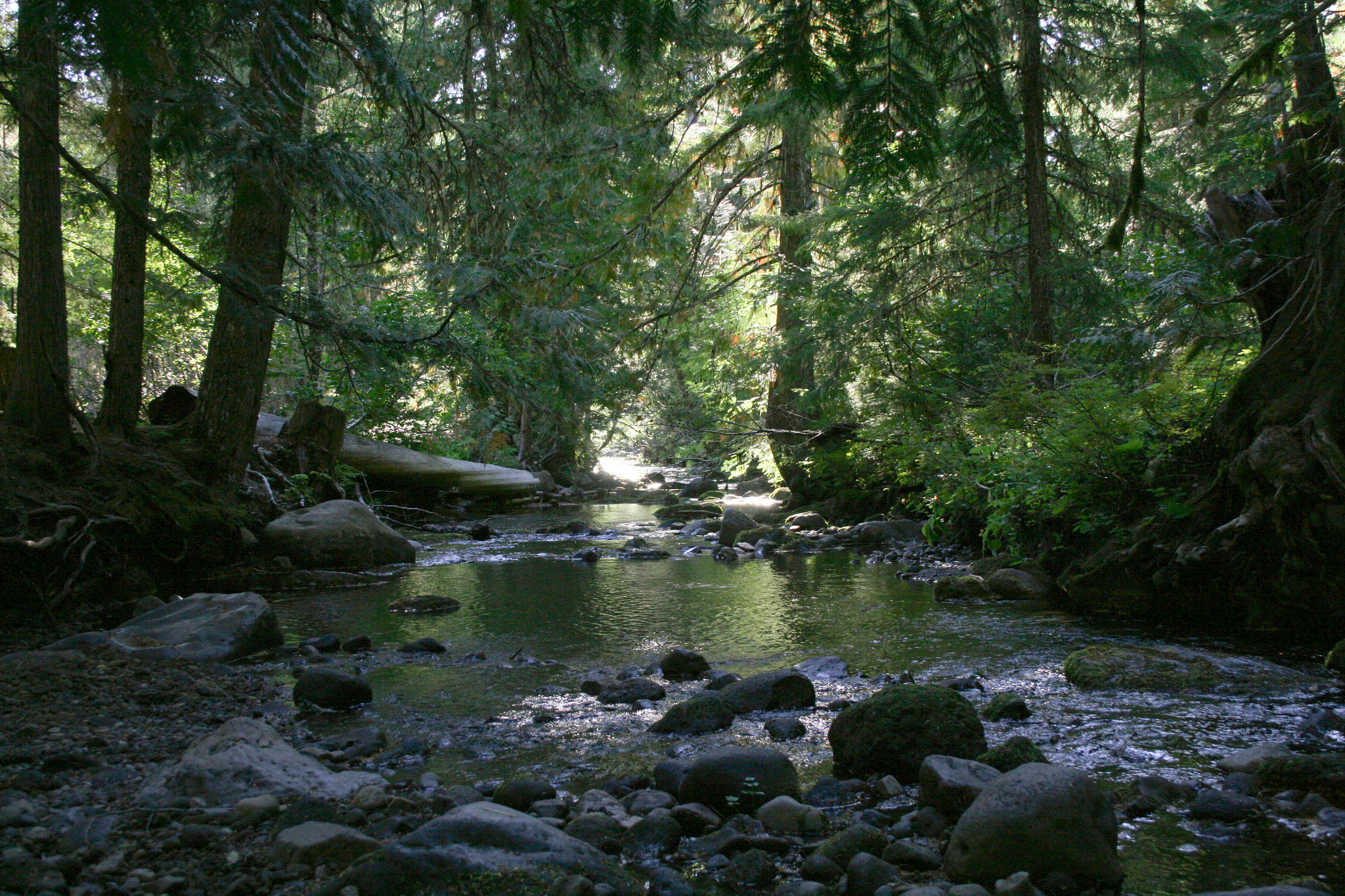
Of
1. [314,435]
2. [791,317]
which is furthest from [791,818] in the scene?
[791,317]

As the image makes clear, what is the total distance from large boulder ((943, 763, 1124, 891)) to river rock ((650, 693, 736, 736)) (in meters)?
1.66

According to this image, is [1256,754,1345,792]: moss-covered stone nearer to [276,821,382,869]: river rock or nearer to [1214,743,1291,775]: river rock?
[1214,743,1291,775]: river rock

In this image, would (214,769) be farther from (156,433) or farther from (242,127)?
(156,433)

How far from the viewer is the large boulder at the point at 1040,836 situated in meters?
2.66

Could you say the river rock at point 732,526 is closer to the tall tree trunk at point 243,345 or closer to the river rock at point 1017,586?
the river rock at point 1017,586

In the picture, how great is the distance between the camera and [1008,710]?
4.32m

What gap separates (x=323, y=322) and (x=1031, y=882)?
15.9 ft

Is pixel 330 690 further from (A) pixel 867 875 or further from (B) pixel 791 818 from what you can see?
(A) pixel 867 875

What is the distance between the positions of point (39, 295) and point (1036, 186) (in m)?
10.7

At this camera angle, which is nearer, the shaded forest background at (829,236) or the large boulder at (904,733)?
the large boulder at (904,733)

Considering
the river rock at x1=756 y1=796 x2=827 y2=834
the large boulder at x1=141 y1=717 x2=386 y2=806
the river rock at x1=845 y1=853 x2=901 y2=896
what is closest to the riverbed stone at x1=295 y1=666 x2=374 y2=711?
the large boulder at x1=141 y1=717 x2=386 y2=806

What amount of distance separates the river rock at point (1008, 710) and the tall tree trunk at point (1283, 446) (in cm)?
258

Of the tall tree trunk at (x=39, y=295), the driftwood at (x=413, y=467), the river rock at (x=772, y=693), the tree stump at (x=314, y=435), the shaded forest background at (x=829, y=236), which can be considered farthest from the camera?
the driftwood at (x=413, y=467)

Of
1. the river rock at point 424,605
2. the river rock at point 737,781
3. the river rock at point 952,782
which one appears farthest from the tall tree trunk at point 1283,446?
the river rock at point 424,605
